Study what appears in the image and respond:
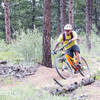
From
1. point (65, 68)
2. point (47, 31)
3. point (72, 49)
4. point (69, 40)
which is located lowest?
point (65, 68)

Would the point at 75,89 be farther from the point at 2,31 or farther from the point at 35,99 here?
the point at 2,31

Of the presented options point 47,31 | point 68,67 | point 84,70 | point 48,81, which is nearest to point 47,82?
point 48,81

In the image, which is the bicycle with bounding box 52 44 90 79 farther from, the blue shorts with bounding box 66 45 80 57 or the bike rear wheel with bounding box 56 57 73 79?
the blue shorts with bounding box 66 45 80 57

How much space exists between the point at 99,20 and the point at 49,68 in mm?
29158

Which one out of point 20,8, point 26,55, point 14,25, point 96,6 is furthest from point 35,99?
point 96,6

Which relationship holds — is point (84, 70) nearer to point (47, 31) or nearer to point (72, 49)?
point (72, 49)

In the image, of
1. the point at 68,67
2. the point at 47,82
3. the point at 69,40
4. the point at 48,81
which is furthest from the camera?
the point at 68,67

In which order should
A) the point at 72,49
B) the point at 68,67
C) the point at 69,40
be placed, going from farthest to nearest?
the point at 72,49, the point at 68,67, the point at 69,40

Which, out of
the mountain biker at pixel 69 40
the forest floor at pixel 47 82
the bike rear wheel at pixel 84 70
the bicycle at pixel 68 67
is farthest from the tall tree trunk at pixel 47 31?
the bike rear wheel at pixel 84 70

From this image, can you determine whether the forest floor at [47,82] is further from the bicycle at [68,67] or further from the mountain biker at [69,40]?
the mountain biker at [69,40]

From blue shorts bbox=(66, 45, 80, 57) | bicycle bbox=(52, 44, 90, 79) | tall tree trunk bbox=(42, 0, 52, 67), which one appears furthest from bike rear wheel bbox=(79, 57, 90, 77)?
tall tree trunk bbox=(42, 0, 52, 67)

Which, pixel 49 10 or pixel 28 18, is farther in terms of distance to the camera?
pixel 28 18

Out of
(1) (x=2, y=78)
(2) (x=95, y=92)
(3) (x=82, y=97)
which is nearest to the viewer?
(3) (x=82, y=97)

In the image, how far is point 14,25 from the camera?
28.8 metres
